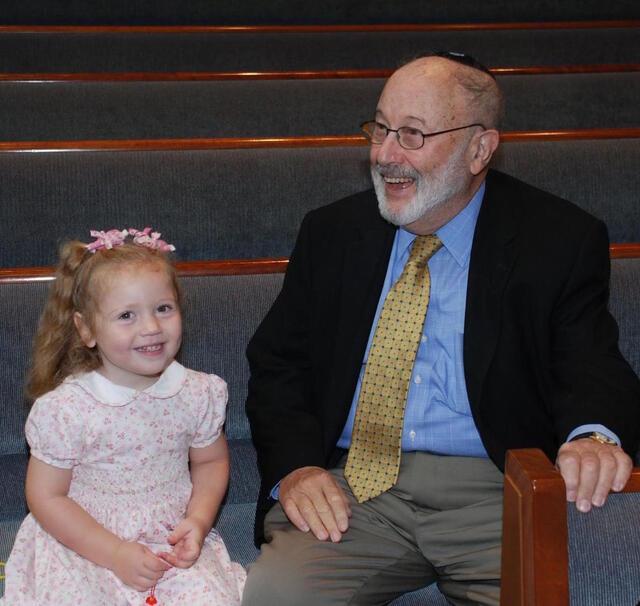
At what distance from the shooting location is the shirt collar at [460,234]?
1.16 metres

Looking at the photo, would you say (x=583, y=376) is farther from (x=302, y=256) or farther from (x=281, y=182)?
(x=281, y=182)

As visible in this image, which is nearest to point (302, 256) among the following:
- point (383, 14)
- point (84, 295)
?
point (84, 295)

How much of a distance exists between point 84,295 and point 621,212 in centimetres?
87

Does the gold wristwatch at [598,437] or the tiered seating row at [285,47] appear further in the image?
the tiered seating row at [285,47]

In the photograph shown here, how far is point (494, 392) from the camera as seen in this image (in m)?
1.11

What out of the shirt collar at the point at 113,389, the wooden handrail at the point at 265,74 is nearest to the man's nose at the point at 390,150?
the shirt collar at the point at 113,389

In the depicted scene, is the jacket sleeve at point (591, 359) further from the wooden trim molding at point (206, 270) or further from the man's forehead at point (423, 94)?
the wooden trim molding at point (206, 270)

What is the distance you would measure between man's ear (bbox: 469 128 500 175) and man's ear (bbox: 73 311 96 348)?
1.45ft

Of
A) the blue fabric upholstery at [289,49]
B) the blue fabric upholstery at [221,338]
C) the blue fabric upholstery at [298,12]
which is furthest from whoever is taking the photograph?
the blue fabric upholstery at [298,12]

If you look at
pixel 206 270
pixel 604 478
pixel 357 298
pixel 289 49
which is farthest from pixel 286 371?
pixel 289 49

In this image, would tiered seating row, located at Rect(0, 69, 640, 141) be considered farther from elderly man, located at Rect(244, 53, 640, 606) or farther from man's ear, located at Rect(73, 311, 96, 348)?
man's ear, located at Rect(73, 311, 96, 348)

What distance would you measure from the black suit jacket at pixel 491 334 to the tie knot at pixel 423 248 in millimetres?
32

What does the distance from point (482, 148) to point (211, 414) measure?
0.41 m

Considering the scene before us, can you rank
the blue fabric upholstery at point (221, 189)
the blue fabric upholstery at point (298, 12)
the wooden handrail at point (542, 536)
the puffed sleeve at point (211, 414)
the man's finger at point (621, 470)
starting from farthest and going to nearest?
the blue fabric upholstery at point (298, 12) → the blue fabric upholstery at point (221, 189) → the puffed sleeve at point (211, 414) → the man's finger at point (621, 470) → the wooden handrail at point (542, 536)
